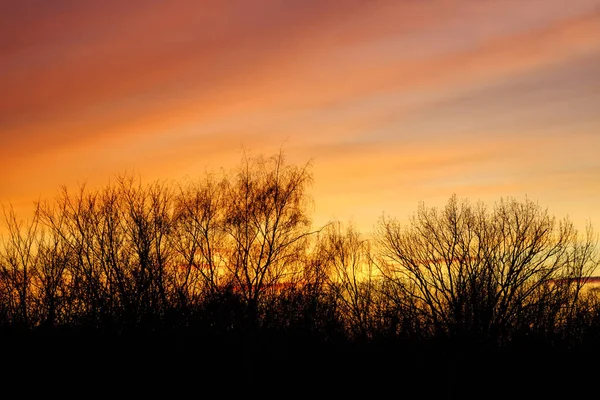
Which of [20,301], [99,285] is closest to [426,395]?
[99,285]

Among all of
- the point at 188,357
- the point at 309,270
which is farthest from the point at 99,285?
the point at 309,270

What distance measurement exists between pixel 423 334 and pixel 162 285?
62.7 feet

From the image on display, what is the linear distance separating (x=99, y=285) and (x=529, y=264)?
2810cm

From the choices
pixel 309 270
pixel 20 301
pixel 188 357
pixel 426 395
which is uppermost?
pixel 309 270

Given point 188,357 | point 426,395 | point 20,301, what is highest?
point 20,301

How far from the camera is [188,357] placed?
25031mm

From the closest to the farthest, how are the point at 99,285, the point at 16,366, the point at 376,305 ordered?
the point at 16,366, the point at 99,285, the point at 376,305

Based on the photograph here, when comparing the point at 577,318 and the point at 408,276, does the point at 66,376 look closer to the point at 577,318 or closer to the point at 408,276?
the point at 408,276

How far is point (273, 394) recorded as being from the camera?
27.9 meters

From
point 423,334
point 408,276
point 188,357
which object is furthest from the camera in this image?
point 408,276

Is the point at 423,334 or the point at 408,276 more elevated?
the point at 408,276

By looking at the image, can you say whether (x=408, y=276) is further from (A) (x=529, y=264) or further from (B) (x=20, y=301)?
(B) (x=20, y=301)

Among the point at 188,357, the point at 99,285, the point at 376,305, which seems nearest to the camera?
the point at 188,357

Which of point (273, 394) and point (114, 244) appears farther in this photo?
point (114, 244)
